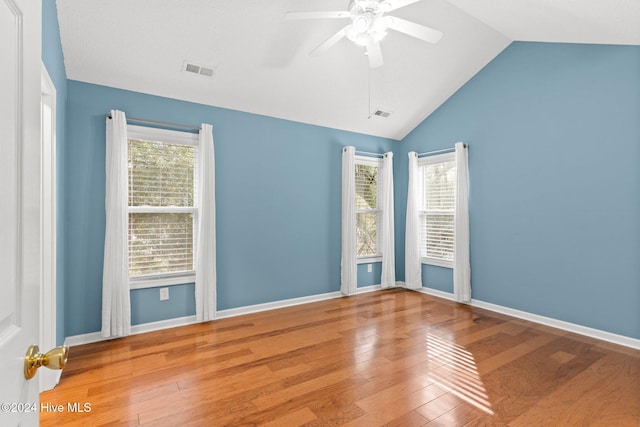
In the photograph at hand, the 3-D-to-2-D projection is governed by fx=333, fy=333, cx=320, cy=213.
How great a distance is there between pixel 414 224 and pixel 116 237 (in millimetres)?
3914

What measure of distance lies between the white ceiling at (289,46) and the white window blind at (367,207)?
106cm

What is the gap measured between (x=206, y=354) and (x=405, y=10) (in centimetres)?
368

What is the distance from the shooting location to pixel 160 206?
3594 mm

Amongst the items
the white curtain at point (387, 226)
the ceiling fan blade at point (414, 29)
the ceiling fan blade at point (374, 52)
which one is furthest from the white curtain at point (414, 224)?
the ceiling fan blade at point (414, 29)

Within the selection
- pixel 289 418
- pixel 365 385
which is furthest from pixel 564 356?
pixel 289 418

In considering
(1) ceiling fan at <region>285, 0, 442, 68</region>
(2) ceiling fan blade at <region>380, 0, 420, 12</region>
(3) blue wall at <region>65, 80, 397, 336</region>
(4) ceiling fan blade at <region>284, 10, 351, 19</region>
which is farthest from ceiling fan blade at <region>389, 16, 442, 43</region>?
(3) blue wall at <region>65, 80, 397, 336</region>

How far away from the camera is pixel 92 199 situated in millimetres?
3215

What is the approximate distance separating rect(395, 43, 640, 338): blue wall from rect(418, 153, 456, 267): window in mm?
378

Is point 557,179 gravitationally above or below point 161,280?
above

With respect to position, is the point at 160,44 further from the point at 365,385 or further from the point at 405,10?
the point at 365,385

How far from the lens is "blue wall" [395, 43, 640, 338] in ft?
10.4

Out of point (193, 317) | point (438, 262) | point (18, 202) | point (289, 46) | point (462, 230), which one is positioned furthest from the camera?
point (438, 262)

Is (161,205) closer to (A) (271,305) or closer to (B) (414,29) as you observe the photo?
(A) (271,305)

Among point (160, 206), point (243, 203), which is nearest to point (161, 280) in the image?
point (160, 206)
